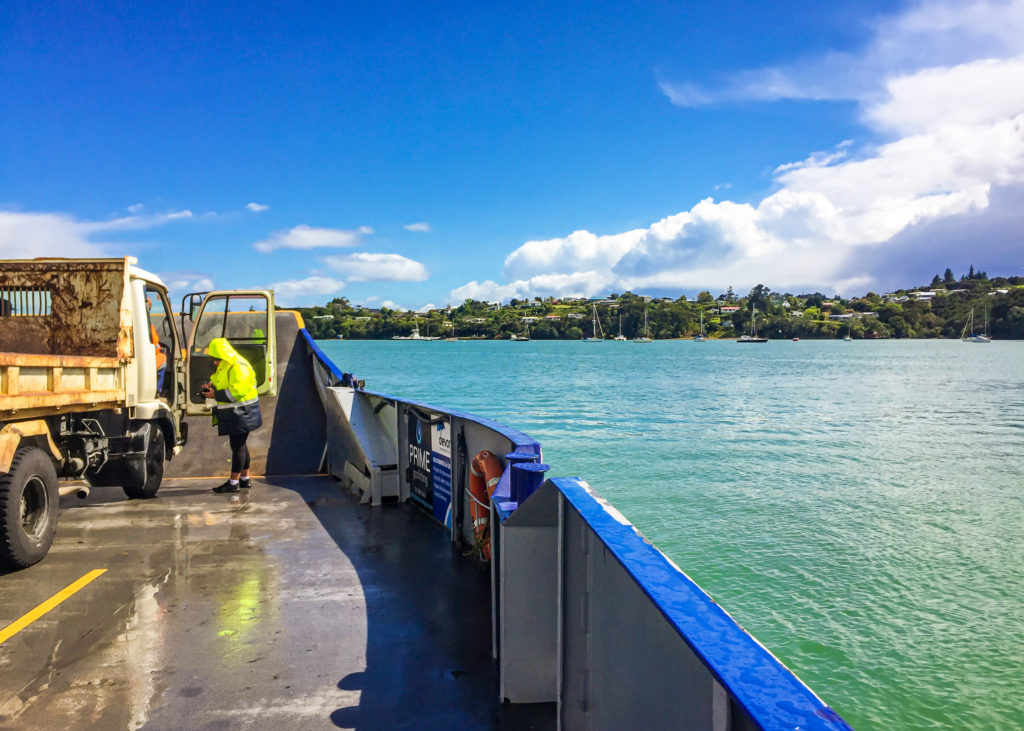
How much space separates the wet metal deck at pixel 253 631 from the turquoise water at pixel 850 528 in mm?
5046

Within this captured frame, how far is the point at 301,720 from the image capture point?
11.4ft

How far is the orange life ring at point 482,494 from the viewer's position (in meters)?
5.17

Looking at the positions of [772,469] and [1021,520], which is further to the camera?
[772,469]

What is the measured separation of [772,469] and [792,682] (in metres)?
20.8

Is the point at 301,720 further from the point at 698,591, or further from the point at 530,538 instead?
the point at 698,591

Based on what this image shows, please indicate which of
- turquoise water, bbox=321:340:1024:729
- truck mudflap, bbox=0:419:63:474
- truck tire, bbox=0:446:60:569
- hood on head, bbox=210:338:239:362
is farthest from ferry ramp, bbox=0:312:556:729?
turquoise water, bbox=321:340:1024:729

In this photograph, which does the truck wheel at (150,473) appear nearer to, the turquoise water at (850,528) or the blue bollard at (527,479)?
the blue bollard at (527,479)

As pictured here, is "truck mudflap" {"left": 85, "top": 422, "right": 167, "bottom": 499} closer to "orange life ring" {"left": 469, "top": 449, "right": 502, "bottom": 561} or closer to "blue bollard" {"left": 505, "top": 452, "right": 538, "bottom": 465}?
"orange life ring" {"left": 469, "top": 449, "right": 502, "bottom": 561}

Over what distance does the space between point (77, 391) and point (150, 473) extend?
237 cm

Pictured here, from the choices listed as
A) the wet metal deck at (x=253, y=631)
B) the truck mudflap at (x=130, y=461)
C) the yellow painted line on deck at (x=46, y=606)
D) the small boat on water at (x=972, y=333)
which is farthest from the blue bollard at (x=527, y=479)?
the small boat on water at (x=972, y=333)

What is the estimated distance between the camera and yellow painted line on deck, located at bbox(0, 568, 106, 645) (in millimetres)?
4504

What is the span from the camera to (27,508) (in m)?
5.93

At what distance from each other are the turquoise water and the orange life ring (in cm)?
454

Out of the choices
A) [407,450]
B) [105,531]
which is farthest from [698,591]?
[105,531]
